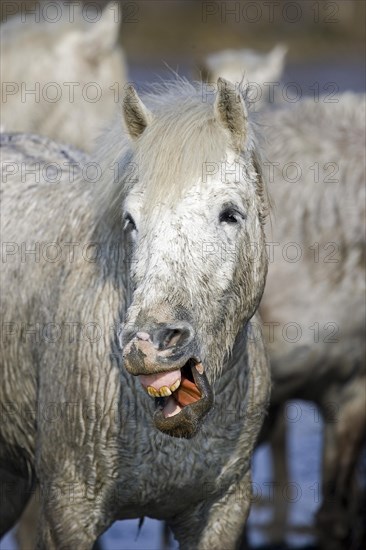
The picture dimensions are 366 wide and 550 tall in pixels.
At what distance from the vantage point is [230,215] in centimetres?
405

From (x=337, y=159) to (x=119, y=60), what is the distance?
9.81 ft

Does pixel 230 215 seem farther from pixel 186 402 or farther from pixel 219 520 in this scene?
pixel 219 520

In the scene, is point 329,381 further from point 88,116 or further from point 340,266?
point 88,116

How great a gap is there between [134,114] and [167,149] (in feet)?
0.63

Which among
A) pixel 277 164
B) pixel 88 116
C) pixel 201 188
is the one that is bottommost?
pixel 201 188

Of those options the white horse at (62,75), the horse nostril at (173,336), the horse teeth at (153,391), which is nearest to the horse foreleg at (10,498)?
the horse teeth at (153,391)

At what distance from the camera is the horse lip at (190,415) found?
388 cm

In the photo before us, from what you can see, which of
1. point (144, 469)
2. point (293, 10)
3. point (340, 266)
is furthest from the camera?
point (293, 10)

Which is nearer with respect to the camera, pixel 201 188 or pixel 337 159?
pixel 201 188

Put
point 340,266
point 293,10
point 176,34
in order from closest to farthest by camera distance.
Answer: point 340,266 → point 176,34 → point 293,10

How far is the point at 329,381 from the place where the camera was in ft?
22.3

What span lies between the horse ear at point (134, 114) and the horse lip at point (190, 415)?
82 cm

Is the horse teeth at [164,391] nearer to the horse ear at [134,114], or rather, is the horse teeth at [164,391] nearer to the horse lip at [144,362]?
the horse lip at [144,362]

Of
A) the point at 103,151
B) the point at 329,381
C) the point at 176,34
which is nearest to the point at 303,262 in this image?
the point at 329,381
